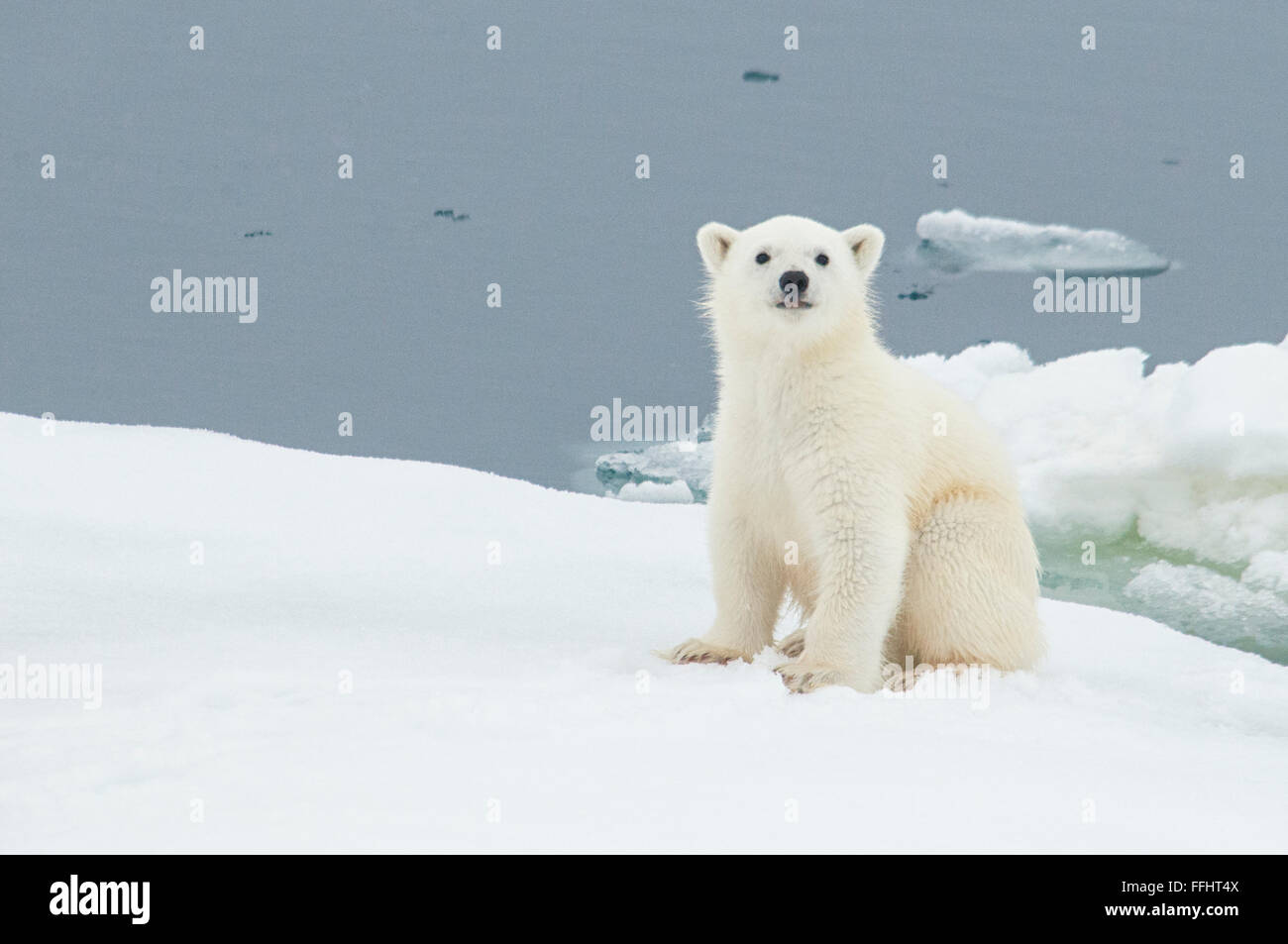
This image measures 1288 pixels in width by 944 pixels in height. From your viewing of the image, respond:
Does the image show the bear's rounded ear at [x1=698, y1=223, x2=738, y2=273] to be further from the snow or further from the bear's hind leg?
the snow

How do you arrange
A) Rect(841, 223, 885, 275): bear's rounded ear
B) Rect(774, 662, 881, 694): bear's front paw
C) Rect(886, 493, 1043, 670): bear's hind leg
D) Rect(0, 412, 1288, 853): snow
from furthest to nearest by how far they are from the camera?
Rect(841, 223, 885, 275): bear's rounded ear < Rect(886, 493, 1043, 670): bear's hind leg < Rect(774, 662, 881, 694): bear's front paw < Rect(0, 412, 1288, 853): snow

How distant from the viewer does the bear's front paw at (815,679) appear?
3.67m

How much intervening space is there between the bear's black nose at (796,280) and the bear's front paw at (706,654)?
4.13ft

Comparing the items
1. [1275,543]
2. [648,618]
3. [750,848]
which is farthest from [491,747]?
[1275,543]

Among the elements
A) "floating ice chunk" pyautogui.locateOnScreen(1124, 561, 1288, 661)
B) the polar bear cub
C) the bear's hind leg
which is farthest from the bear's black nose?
"floating ice chunk" pyautogui.locateOnScreen(1124, 561, 1288, 661)

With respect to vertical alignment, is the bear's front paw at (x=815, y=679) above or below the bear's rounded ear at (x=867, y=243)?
below

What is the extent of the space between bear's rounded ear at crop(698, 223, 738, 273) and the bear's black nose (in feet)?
1.55

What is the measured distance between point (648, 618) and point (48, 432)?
5305 mm

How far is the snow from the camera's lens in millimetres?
2617
